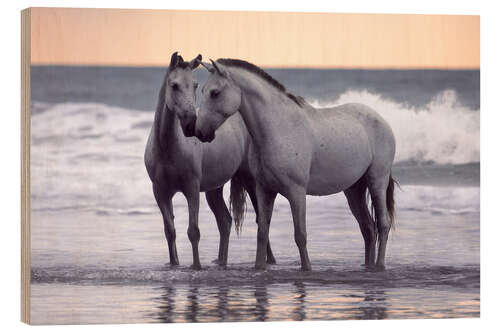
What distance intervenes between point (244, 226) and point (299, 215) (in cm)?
63

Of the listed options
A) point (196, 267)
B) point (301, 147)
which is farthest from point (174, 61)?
point (196, 267)

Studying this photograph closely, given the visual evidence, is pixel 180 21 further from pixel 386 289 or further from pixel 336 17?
pixel 386 289

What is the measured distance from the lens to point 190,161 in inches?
419

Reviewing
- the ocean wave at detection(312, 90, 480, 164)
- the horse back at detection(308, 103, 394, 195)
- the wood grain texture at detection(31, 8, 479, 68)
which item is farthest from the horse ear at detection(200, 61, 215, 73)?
the ocean wave at detection(312, 90, 480, 164)

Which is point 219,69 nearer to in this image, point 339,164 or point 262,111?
point 262,111

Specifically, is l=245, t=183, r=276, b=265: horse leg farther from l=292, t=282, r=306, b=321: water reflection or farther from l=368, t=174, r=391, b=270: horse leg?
l=368, t=174, r=391, b=270: horse leg

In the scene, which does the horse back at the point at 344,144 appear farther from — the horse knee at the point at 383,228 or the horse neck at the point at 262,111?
the horse knee at the point at 383,228

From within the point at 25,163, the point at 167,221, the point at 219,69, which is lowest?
the point at 167,221

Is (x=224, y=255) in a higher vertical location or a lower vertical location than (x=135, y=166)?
lower

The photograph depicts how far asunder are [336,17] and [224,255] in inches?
95.5

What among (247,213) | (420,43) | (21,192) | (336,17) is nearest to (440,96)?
(420,43)

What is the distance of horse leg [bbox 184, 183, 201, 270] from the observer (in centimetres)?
1055

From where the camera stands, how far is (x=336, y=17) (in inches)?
428

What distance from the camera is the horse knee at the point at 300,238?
10516 mm
